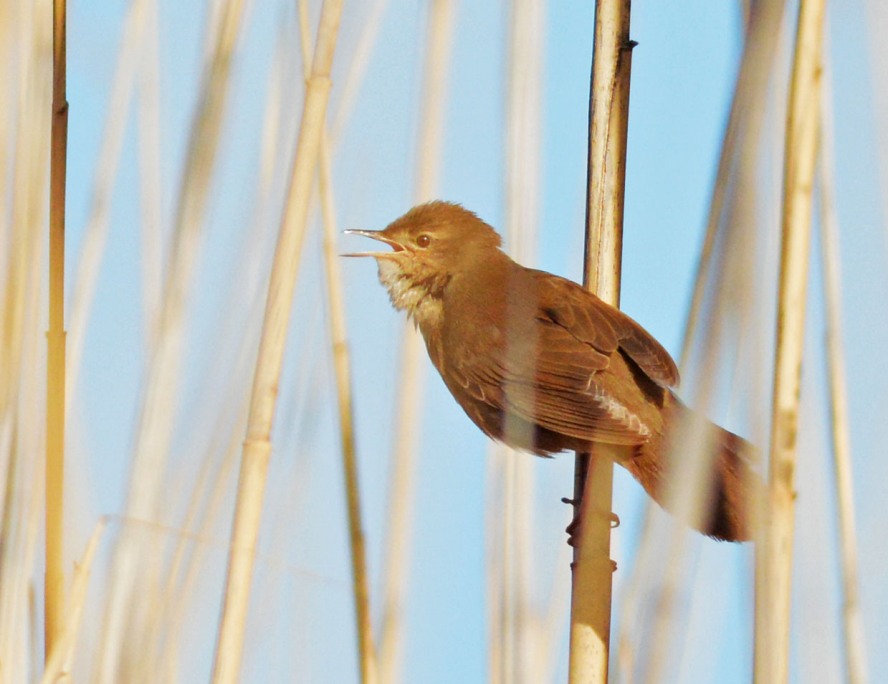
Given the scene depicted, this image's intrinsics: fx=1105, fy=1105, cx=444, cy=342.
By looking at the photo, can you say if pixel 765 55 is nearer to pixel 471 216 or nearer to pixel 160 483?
pixel 160 483

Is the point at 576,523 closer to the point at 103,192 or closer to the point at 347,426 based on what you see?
the point at 347,426

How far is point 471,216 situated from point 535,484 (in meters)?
1.40

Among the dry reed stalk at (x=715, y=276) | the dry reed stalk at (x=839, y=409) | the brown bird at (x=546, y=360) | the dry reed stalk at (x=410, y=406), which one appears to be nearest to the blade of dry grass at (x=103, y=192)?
the dry reed stalk at (x=410, y=406)

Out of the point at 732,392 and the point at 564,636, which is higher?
the point at 732,392

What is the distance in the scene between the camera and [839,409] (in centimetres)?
151

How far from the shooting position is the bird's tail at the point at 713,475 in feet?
3.49

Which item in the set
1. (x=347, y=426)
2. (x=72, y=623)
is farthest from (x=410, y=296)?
(x=72, y=623)

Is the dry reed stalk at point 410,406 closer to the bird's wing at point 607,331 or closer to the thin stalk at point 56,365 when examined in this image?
the thin stalk at point 56,365

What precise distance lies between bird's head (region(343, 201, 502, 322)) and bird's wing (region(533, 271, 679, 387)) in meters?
0.44

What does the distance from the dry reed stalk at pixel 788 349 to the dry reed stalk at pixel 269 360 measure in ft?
1.80

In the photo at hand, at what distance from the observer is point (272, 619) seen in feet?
4.54

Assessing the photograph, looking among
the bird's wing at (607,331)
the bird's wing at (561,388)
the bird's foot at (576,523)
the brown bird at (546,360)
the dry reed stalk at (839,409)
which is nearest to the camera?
the dry reed stalk at (839,409)

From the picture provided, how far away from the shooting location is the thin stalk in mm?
1296

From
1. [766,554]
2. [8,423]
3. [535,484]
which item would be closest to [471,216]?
[535,484]
